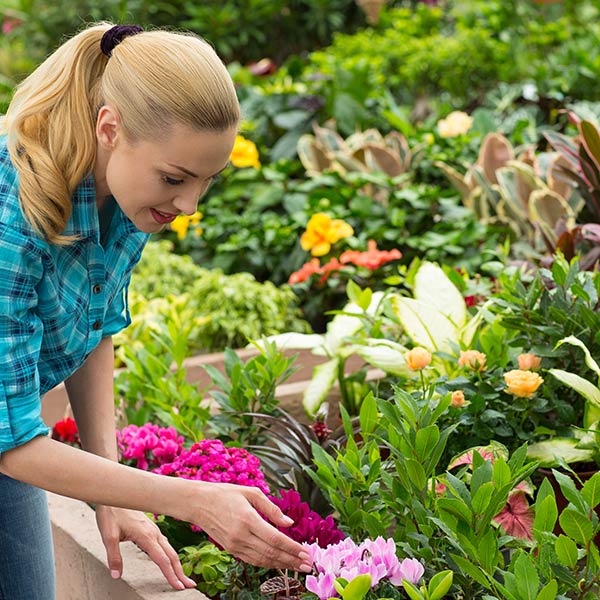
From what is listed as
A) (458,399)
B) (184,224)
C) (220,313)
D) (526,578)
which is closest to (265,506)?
(526,578)

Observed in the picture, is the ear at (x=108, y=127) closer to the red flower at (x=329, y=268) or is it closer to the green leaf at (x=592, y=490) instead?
the green leaf at (x=592, y=490)

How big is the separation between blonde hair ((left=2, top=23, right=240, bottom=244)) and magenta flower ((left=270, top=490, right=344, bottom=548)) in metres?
0.73

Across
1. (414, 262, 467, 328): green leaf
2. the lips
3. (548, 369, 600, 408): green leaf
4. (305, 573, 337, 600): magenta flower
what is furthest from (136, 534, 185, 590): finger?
(414, 262, 467, 328): green leaf

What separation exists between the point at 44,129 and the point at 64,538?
1.19 metres

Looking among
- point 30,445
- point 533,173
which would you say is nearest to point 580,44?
point 533,173

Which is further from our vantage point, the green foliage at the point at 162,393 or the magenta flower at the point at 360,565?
the green foliage at the point at 162,393

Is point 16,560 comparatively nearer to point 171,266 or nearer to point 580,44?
point 171,266

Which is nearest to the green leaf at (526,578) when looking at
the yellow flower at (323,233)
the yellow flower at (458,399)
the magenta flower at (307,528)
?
the magenta flower at (307,528)

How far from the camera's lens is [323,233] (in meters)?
4.35

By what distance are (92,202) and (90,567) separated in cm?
100

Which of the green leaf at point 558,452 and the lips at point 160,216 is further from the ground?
the lips at point 160,216

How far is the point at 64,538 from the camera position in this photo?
8.04 ft

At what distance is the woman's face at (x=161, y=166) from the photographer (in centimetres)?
163

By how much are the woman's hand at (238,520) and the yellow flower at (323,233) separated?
2.75m
